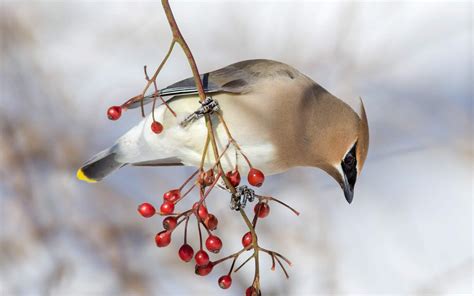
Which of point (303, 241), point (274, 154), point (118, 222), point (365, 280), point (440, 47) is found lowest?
point (365, 280)

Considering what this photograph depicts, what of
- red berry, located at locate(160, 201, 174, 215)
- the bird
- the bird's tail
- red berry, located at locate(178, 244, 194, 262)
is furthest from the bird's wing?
red berry, located at locate(178, 244, 194, 262)

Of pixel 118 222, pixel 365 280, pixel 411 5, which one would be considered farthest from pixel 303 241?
pixel 411 5

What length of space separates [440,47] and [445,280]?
1.33 metres

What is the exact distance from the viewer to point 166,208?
2.10 meters

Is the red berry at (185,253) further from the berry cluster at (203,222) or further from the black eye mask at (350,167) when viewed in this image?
the black eye mask at (350,167)

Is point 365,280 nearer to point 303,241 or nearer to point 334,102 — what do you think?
point 303,241

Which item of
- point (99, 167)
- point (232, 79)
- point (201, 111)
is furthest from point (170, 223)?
point (99, 167)

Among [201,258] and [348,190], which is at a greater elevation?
[201,258]

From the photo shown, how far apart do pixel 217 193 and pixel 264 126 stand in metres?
1.40

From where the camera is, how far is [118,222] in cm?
403

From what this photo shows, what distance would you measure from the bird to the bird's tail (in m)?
0.12

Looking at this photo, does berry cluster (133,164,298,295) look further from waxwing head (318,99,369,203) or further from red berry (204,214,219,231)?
waxwing head (318,99,369,203)

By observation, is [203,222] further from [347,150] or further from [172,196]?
[347,150]

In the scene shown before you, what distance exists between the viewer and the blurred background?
12.8ft
